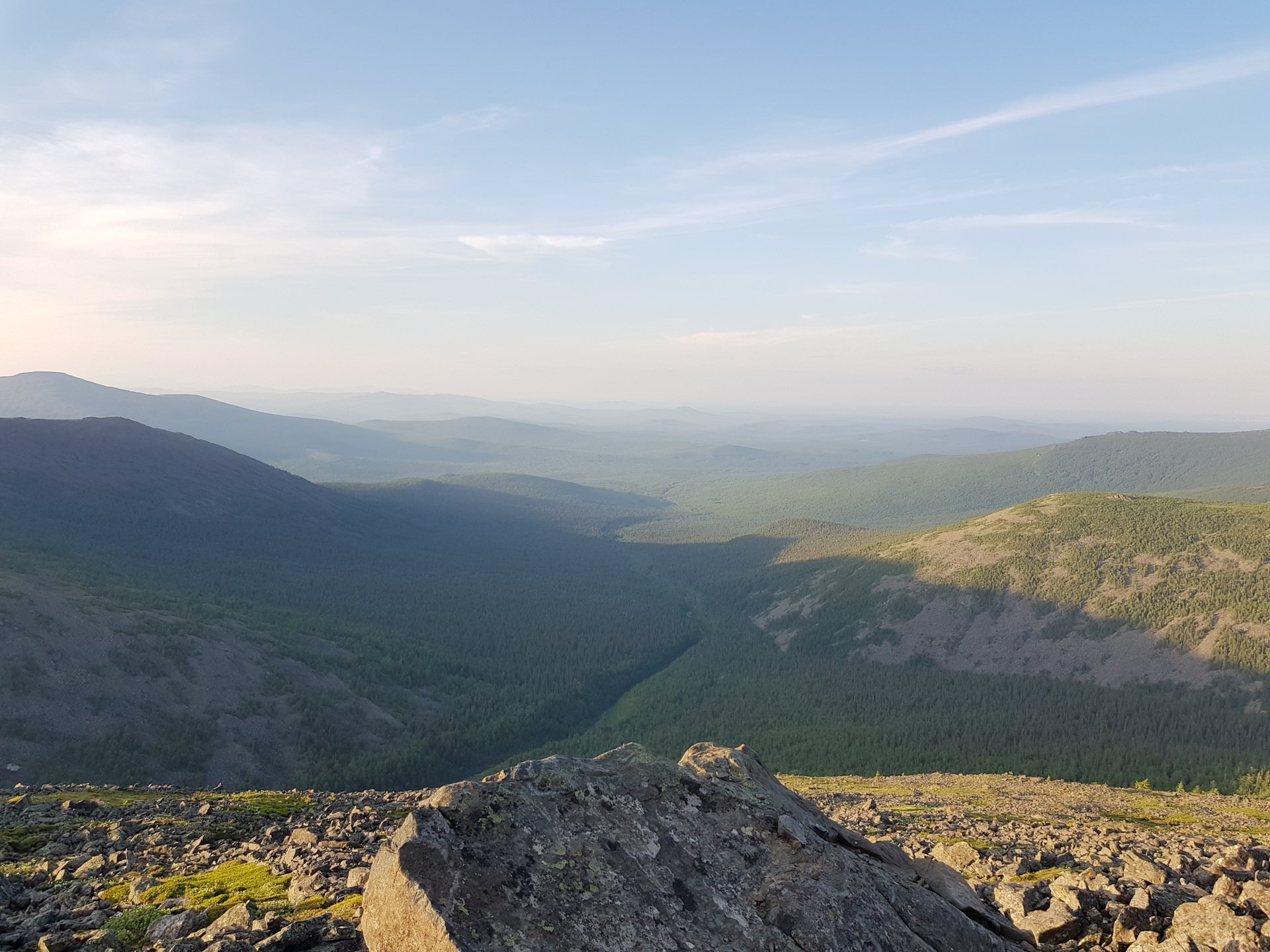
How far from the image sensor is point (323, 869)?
20125 millimetres

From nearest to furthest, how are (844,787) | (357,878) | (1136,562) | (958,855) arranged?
(357,878), (958,855), (844,787), (1136,562)

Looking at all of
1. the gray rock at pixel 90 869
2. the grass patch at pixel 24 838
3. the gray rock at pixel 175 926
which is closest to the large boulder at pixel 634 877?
the gray rock at pixel 175 926

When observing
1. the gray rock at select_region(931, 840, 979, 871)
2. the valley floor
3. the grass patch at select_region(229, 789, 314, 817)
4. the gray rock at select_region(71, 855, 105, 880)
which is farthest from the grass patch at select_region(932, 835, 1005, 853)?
the grass patch at select_region(229, 789, 314, 817)

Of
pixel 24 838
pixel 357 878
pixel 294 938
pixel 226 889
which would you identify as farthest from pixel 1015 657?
pixel 294 938

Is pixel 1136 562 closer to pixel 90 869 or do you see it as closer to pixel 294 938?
pixel 294 938

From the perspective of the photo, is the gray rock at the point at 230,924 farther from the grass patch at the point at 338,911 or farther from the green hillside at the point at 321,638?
the green hillside at the point at 321,638

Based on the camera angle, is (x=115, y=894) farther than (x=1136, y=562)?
No

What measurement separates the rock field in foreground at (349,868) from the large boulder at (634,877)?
12 cm

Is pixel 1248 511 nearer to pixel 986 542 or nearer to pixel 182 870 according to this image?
pixel 986 542

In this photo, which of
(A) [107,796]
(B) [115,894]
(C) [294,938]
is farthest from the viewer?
(A) [107,796]

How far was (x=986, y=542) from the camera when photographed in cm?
16062

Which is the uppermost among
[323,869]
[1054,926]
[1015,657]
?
[1054,926]

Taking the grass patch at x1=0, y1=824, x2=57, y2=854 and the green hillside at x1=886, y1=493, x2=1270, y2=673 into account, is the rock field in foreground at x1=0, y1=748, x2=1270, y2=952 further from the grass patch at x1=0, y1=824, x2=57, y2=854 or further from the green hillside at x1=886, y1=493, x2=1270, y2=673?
the green hillside at x1=886, y1=493, x2=1270, y2=673

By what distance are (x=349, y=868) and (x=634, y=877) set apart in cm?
1222
